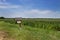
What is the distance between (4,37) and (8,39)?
1.38 feet

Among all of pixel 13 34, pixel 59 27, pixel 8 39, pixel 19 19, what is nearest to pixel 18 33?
pixel 13 34

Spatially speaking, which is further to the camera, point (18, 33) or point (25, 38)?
point (18, 33)

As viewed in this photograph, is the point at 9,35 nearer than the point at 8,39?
No

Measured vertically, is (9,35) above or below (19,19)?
below

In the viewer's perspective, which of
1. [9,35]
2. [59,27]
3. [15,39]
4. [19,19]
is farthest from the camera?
[59,27]

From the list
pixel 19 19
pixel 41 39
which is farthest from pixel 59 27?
pixel 41 39

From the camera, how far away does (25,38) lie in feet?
39.2

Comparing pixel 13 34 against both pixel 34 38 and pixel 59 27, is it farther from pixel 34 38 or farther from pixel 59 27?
pixel 59 27

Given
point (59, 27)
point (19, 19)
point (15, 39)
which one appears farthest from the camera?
point (59, 27)

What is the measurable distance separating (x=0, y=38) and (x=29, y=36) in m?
1.89

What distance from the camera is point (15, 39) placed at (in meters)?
11.7

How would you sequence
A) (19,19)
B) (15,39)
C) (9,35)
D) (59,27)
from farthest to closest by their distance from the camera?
(59,27), (19,19), (9,35), (15,39)

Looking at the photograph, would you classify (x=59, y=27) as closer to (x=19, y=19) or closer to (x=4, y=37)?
(x=19, y=19)

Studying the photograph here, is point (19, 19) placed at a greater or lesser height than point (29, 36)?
greater
